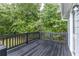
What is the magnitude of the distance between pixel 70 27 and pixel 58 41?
1.72 ft

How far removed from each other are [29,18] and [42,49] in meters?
0.64

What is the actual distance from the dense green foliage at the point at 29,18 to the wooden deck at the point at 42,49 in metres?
0.28

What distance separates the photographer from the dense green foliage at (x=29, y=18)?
4285 mm

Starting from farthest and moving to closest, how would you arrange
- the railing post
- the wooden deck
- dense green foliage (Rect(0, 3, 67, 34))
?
the wooden deck < dense green foliage (Rect(0, 3, 67, 34)) < the railing post

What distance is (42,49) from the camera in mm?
4457

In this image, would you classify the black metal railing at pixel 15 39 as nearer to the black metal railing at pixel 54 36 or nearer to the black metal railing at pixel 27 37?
the black metal railing at pixel 27 37

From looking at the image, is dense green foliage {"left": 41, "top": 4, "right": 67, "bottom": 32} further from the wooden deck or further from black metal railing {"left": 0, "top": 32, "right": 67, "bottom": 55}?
the wooden deck

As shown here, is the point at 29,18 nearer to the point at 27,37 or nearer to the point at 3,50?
the point at 27,37

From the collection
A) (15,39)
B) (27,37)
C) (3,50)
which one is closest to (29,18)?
(27,37)

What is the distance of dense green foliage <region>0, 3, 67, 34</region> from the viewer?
4.29m

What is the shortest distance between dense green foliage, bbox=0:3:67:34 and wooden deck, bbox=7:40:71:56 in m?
0.28

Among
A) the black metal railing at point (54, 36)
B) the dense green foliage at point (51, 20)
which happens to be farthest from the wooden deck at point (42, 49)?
the dense green foliage at point (51, 20)

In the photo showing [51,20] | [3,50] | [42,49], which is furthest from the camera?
[42,49]

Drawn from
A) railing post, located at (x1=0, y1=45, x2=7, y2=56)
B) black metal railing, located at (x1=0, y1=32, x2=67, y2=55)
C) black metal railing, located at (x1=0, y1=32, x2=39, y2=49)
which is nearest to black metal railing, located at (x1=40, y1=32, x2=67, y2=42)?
black metal railing, located at (x1=0, y1=32, x2=67, y2=55)
